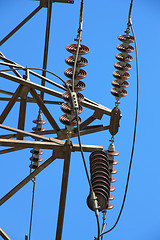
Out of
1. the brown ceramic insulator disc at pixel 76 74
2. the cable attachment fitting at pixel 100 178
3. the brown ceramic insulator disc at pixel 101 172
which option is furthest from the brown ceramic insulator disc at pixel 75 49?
the brown ceramic insulator disc at pixel 101 172

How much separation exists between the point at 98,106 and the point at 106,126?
0.32 m

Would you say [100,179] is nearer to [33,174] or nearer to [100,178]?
[100,178]

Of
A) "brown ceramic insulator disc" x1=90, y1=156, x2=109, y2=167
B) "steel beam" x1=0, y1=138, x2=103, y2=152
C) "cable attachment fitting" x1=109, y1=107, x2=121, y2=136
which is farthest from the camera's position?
"cable attachment fitting" x1=109, y1=107, x2=121, y2=136

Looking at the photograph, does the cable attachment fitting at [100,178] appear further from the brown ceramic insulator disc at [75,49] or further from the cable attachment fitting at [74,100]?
the brown ceramic insulator disc at [75,49]

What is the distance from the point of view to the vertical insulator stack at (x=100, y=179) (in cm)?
638

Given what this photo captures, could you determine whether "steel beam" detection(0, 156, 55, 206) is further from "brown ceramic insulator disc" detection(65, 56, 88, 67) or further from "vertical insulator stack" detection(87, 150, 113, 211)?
"brown ceramic insulator disc" detection(65, 56, 88, 67)

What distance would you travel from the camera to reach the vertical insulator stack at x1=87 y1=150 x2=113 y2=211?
251 inches

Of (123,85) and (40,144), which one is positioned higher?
(123,85)

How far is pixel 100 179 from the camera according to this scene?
6.52m

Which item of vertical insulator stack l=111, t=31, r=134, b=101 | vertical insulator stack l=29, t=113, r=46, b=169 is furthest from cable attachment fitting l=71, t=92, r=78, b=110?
→ vertical insulator stack l=29, t=113, r=46, b=169

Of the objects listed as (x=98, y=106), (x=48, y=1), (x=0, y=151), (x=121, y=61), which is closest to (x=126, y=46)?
(x=121, y=61)

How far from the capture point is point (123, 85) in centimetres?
750

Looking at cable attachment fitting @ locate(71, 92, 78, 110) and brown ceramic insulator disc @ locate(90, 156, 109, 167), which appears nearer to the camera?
cable attachment fitting @ locate(71, 92, 78, 110)

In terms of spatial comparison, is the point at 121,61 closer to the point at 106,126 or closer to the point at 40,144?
the point at 106,126
